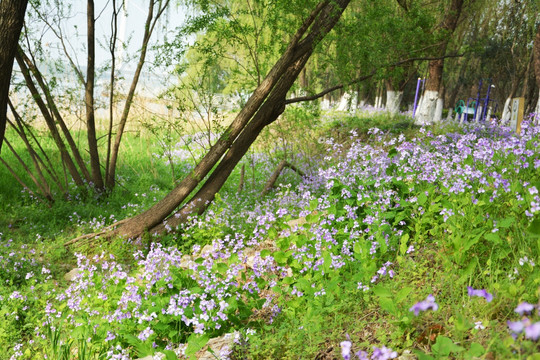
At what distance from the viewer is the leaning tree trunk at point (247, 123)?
5.52 meters

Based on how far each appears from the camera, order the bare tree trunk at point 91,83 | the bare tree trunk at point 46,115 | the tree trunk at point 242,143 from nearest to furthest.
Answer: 1. the tree trunk at point 242,143
2. the bare tree trunk at point 46,115
3. the bare tree trunk at point 91,83

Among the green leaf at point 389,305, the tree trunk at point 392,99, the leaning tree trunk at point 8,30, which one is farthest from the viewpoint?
the tree trunk at point 392,99

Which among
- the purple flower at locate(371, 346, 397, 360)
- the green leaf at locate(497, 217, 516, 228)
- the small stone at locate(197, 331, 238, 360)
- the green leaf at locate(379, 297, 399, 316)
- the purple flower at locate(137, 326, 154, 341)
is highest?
the green leaf at locate(497, 217, 516, 228)

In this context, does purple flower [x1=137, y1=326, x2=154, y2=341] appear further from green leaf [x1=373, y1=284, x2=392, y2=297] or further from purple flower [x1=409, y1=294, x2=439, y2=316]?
purple flower [x1=409, y1=294, x2=439, y2=316]

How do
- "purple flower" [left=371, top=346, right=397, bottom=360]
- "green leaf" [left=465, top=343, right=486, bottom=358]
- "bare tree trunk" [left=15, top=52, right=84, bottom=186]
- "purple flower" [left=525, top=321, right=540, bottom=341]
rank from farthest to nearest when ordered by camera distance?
"bare tree trunk" [left=15, top=52, right=84, bottom=186], "green leaf" [left=465, top=343, right=486, bottom=358], "purple flower" [left=371, top=346, right=397, bottom=360], "purple flower" [left=525, top=321, right=540, bottom=341]

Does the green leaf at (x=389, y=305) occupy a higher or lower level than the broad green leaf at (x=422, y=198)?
lower

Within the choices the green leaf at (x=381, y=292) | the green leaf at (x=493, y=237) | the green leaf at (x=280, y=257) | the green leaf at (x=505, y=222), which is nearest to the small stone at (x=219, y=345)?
the green leaf at (x=280, y=257)

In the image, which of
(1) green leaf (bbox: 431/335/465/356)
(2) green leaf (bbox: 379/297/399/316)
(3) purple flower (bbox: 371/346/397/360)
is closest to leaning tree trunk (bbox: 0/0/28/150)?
(2) green leaf (bbox: 379/297/399/316)

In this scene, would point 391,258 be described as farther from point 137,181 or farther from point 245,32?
point 137,181

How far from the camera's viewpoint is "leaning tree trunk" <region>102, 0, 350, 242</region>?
5523mm

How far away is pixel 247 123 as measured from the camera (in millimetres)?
5855

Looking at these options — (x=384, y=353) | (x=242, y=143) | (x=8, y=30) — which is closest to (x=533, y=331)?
(x=384, y=353)

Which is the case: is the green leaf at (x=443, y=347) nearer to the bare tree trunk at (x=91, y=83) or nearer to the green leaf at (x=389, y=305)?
the green leaf at (x=389, y=305)

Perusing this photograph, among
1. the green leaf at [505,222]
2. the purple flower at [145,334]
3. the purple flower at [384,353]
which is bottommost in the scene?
the purple flower at [145,334]
